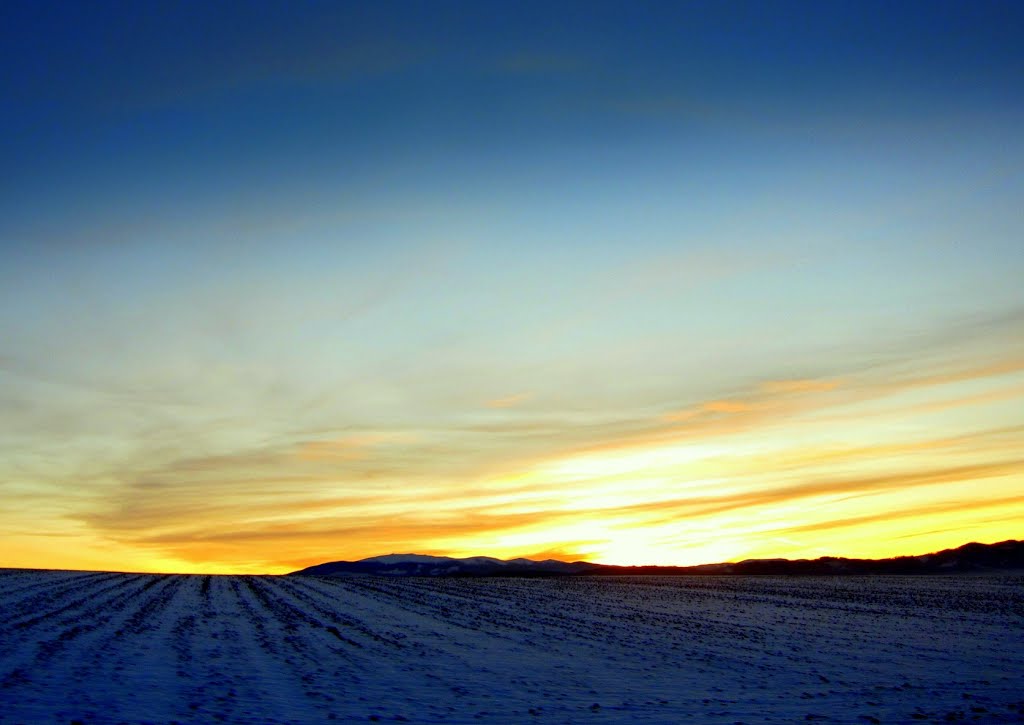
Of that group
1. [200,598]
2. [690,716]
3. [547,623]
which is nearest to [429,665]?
[690,716]

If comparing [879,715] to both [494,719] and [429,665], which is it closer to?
[494,719]

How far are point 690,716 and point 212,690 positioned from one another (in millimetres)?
11435

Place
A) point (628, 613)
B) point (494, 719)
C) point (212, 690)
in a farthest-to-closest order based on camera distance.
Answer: point (628, 613) → point (212, 690) → point (494, 719)

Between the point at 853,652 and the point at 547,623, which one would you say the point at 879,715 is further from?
the point at 547,623

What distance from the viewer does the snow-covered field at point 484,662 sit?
714 inches

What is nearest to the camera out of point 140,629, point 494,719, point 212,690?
point 494,719

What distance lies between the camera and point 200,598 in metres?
48.1

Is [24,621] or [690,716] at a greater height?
[24,621]

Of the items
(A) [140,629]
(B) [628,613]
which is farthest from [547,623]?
(A) [140,629]

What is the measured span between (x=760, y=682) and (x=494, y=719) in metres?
10.5

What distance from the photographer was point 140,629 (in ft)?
99.2

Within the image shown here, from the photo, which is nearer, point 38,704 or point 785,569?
point 38,704

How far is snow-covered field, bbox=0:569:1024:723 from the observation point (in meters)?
18.1

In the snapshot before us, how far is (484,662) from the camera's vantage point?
2583 cm
